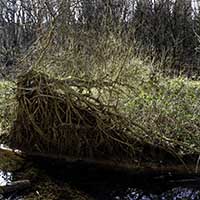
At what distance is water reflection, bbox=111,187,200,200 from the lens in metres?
7.00

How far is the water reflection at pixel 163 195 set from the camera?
7.00 metres

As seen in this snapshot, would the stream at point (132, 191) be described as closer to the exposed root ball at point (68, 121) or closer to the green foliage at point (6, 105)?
the exposed root ball at point (68, 121)

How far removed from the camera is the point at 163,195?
712cm

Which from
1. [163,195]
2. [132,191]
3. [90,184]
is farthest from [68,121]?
[163,195]

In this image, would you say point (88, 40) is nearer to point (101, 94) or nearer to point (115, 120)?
point (101, 94)

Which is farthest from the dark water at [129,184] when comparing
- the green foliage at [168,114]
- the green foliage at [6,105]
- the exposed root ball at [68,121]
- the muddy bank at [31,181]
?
the green foliage at [6,105]

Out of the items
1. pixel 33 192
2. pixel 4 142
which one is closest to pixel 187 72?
pixel 4 142

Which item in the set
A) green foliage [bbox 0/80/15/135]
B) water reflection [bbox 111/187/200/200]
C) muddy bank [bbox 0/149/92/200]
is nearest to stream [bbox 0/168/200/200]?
water reflection [bbox 111/187/200/200]

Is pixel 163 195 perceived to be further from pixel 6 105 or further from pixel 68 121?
pixel 6 105

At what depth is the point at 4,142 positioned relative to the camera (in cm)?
897

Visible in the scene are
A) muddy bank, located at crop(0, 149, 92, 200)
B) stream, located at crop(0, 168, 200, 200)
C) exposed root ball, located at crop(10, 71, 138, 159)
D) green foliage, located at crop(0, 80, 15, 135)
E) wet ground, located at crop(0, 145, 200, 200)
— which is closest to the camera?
muddy bank, located at crop(0, 149, 92, 200)

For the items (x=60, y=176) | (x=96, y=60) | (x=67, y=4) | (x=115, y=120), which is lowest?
(x=60, y=176)

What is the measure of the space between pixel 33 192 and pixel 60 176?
3.15ft

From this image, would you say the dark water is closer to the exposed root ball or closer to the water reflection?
the water reflection
